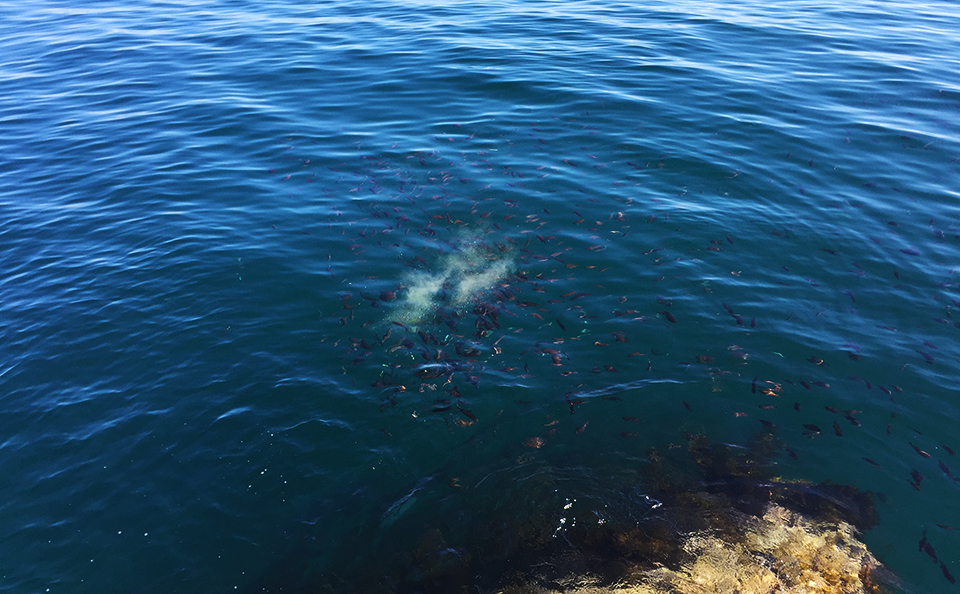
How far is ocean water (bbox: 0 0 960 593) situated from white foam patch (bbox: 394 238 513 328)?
0.32ft

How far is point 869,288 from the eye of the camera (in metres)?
14.1

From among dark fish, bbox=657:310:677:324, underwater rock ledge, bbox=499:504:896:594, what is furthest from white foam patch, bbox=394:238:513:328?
underwater rock ledge, bbox=499:504:896:594

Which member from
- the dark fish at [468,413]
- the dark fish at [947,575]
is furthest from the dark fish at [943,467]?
the dark fish at [468,413]

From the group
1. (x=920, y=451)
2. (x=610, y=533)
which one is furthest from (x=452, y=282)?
(x=920, y=451)

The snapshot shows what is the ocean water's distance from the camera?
9.91 metres

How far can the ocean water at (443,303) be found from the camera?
32.5ft

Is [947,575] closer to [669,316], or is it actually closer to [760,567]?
[760,567]

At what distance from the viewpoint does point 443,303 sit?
1375 cm

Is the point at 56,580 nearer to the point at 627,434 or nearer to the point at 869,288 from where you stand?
the point at 627,434

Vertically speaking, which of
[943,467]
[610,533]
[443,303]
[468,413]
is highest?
[443,303]

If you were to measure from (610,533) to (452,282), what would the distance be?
7380mm

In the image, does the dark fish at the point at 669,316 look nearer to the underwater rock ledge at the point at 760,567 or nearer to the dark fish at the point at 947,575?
the underwater rock ledge at the point at 760,567

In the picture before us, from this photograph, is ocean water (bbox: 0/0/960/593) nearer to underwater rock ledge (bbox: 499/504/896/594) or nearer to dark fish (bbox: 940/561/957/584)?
dark fish (bbox: 940/561/957/584)

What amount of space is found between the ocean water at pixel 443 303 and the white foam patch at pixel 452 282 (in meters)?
0.10
